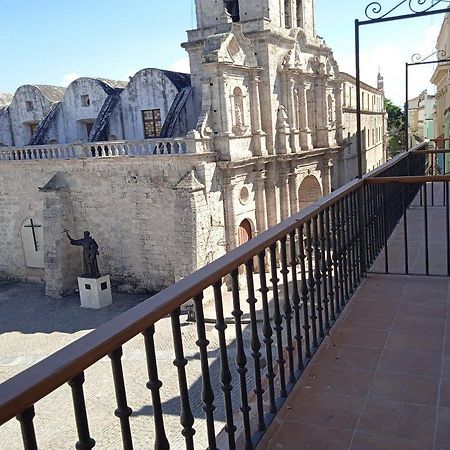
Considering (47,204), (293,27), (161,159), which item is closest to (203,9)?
(293,27)

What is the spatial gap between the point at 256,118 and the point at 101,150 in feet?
18.8

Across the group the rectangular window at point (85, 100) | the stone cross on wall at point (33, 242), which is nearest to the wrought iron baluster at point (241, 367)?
the stone cross on wall at point (33, 242)

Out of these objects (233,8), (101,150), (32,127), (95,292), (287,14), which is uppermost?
(233,8)

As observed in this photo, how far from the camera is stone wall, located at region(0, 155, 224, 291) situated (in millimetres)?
16141

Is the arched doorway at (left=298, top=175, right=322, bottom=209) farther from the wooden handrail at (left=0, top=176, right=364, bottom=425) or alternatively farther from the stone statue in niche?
the wooden handrail at (left=0, top=176, right=364, bottom=425)

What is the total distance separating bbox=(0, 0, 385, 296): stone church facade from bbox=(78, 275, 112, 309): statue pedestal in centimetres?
107

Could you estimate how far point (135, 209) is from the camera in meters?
17.6

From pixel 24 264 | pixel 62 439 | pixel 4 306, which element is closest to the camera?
pixel 62 439

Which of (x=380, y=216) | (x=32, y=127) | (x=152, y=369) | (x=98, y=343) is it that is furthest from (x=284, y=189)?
(x=98, y=343)

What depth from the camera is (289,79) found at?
64.6 ft

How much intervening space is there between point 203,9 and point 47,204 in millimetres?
9482

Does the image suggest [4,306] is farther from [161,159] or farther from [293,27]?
[293,27]

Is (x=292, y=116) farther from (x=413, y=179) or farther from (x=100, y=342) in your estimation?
(x=100, y=342)

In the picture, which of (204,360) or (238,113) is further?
(238,113)
